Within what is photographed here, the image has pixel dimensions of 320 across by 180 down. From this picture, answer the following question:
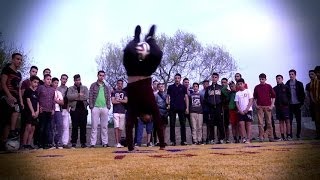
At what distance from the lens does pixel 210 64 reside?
289 cm

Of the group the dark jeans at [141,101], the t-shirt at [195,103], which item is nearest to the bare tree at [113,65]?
the dark jeans at [141,101]

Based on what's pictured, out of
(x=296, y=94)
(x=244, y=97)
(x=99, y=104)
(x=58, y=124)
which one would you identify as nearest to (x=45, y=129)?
(x=58, y=124)

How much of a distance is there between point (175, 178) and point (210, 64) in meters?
1.00

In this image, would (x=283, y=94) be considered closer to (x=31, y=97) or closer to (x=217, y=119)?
(x=217, y=119)

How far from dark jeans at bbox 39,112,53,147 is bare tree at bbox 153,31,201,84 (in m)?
2.87

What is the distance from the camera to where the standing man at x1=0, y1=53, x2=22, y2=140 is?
3850 mm

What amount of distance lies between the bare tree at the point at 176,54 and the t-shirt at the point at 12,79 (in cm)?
184

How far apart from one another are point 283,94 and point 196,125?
1.39 metres

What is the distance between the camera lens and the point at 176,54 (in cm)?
263

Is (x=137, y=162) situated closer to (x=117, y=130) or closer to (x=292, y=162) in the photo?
(x=292, y=162)

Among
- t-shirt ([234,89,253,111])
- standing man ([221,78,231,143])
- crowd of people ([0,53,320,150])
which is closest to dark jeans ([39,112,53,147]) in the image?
crowd of people ([0,53,320,150])

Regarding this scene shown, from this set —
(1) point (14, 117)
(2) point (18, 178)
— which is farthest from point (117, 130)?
(2) point (18, 178)

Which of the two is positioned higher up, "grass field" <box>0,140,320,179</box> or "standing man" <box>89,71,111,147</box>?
"standing man" <box>89,71,111,147</box>

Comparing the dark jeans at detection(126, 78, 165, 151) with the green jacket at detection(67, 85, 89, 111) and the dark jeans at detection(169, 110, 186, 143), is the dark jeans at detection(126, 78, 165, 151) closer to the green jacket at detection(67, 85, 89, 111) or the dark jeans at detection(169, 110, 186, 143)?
the green jacket at detection(67, 85, 89, 111)
